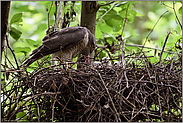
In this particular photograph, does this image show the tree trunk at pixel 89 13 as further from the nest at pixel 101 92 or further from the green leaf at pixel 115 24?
the nest at pixel 101 92

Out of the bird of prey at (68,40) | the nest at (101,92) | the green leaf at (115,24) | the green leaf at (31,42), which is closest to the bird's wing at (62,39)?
the bird of prey at (68,40)

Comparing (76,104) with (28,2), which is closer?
(76,104)

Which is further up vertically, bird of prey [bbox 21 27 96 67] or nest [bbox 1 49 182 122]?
bird of prey [bbox 21 27 96 67]

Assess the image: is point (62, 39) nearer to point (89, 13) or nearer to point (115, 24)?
point (89, 13)

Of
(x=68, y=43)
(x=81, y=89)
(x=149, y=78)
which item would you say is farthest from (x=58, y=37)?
(x=149, y=78)

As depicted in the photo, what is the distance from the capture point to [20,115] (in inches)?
50.1

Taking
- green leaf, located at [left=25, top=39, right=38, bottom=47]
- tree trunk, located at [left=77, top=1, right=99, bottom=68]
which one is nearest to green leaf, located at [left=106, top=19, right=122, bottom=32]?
tree trunk, located at [left=77, top=1, right=99, bottom=68]

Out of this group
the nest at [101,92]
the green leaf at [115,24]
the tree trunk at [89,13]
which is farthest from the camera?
the green leaf at [115,24]

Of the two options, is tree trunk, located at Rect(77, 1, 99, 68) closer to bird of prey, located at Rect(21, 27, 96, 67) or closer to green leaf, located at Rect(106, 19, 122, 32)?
bird of prey, located at Rect(21, 27, 96, 67)

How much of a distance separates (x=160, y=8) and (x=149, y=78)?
1.72m

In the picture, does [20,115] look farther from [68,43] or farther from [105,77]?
[68,43]

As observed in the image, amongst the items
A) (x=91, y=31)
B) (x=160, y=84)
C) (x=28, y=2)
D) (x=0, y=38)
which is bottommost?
(x=160, y=84)

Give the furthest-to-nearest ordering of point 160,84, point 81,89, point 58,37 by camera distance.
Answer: point 58,37 < point 81,89 < point 160,84

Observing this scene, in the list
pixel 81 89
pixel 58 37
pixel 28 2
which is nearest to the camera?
pixel 81 89
